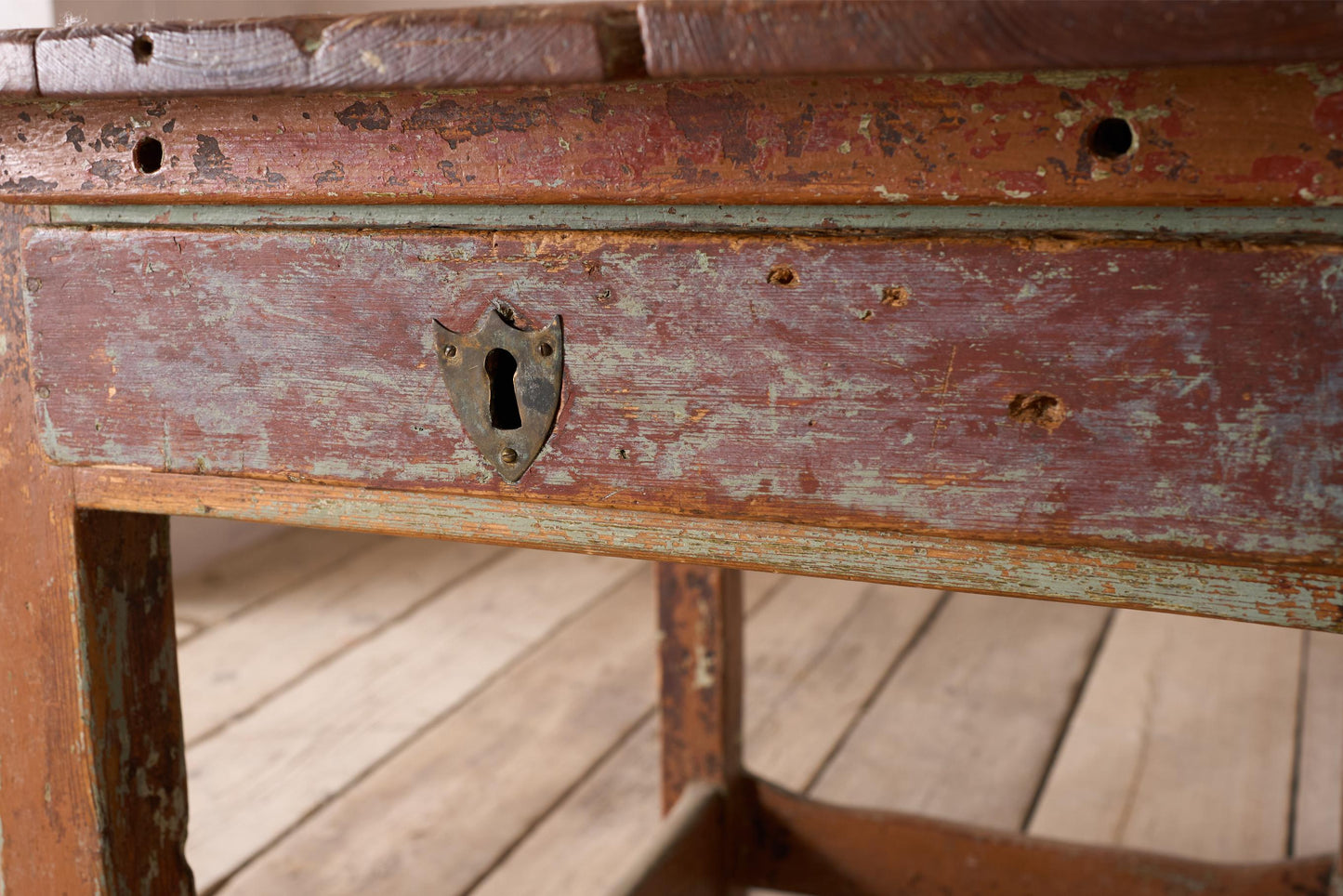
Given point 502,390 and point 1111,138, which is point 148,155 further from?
point 1111,138

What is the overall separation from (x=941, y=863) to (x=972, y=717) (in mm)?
565

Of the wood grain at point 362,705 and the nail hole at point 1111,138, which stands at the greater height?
the nail hole at point 1111,138

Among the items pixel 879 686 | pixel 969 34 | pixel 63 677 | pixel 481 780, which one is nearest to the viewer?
pixel 969 34

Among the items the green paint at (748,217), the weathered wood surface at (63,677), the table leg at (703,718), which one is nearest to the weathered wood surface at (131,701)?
the weathered wood surface at (63,677)

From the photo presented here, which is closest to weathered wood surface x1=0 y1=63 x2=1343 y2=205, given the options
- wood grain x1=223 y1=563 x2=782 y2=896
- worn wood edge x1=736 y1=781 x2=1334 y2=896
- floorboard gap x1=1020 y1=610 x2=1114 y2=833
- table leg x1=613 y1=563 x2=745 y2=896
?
table leg x1=613 y1=563 x2=745 y2=896

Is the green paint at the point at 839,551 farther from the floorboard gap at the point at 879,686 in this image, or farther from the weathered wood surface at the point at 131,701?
the floorboard gap at the point at 879,686

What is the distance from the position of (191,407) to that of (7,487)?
0.13m

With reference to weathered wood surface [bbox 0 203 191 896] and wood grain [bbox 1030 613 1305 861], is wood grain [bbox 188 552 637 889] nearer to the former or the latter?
weathered wood surface [bbox 0 203 191 896]

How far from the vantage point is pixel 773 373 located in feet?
1.57

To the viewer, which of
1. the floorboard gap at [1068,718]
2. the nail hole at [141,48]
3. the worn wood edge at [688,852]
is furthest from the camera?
the floorboard gap at [1068,718]

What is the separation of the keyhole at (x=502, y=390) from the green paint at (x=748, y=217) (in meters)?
0.05

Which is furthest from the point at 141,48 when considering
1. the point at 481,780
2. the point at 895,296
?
the point at 481,780

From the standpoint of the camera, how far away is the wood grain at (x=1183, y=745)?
1390 mm

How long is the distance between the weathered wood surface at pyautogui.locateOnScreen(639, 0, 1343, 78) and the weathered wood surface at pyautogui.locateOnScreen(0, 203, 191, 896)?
1.23 feet
